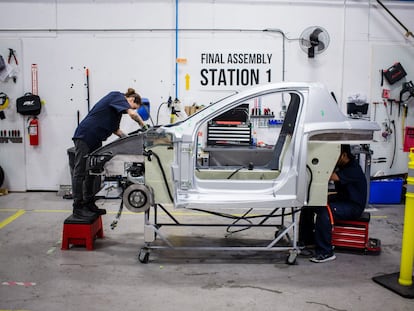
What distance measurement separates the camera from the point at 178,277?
12.0ft

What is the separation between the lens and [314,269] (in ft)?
12.6

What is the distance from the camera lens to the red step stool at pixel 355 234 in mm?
4156

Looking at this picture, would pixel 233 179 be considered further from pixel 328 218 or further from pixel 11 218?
pixel 11 218

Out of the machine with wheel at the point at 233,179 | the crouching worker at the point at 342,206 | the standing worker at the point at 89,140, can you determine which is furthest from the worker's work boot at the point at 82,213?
the crouching worker at the point at 342,206

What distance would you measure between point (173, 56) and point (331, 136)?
11.8ft

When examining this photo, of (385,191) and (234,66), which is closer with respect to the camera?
(385,191)

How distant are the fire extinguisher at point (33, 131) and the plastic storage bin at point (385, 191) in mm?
5203

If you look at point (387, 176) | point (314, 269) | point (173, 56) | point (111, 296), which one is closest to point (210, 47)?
point (173, 56)

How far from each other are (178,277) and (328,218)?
1498mm

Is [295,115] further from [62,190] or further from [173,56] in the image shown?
[62,190]

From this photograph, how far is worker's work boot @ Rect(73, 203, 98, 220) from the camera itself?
433 cm

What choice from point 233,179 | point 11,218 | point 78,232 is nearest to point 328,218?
point 233,179

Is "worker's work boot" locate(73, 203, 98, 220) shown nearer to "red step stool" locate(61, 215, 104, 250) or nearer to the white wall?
"red step stool" locate(61, 215, 104, 250)

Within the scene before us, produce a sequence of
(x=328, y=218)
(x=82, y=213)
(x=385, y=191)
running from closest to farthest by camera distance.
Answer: (x=328, y=218) < (x=82, y=213) < (x=385, y=191)
